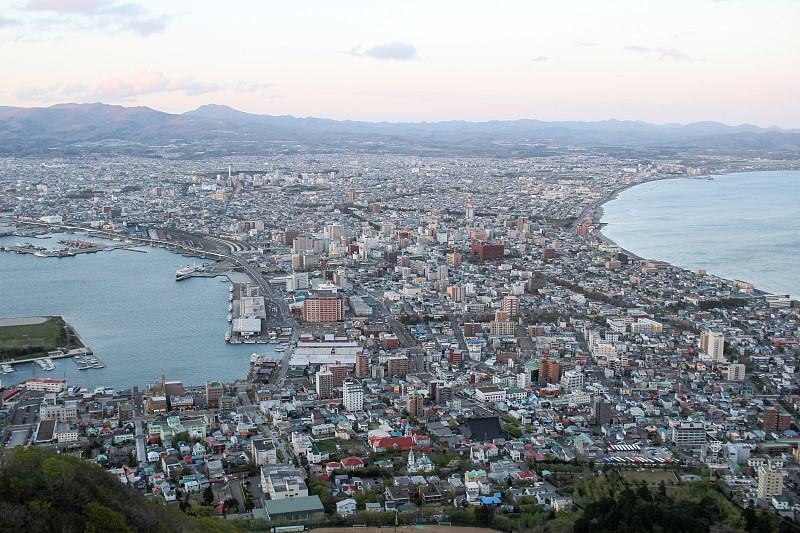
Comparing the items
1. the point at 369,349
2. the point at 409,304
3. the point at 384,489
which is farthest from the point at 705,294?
the point at 384,489

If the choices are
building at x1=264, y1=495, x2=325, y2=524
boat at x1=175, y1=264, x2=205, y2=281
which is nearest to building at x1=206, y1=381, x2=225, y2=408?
building at x1=264, y1=495, x2=325, y2=524

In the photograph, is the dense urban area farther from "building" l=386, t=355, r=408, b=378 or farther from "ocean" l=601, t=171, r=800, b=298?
"ocean" l=601, t=171, r=800, b=298

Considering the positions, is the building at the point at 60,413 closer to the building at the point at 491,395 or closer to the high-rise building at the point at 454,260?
the building at the point at 491,395

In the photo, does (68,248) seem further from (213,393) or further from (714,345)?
(714,345)

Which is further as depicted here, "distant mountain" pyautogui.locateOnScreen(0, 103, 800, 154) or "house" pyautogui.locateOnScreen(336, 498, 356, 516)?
"distant mountain" pyautogui.locateOnScreen(0, 103, 800, 154)

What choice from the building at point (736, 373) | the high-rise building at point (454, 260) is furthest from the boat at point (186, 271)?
the building at point (736, 373)

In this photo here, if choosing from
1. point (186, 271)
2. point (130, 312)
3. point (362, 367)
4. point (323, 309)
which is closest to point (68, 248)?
point (186, 271)
